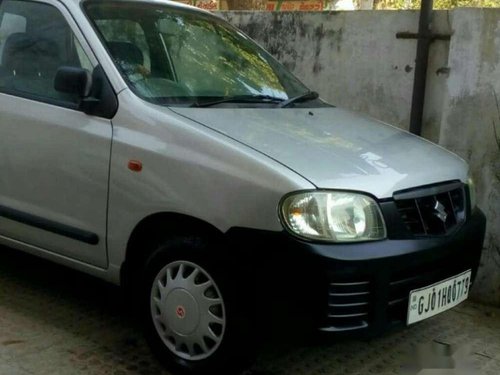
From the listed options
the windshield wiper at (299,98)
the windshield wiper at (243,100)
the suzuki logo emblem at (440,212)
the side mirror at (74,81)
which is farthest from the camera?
the windshield wiper at (299,98)

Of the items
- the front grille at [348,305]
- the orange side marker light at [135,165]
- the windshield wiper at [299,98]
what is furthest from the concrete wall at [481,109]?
the orange side marker light at [135,165]

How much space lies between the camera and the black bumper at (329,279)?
2791mm

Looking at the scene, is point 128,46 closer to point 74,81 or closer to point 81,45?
point 81,45

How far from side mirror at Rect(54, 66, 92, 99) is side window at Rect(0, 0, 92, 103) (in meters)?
0.14

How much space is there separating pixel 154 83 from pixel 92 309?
1470mm

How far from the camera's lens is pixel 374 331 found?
2955 millimetres

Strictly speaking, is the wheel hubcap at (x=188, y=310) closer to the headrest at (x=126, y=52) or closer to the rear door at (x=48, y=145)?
the rear door at (x=48, y=145)

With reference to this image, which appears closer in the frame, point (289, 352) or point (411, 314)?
point (411, 314)

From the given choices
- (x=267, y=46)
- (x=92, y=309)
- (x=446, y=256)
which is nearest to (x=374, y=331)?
(x=446, y=256)

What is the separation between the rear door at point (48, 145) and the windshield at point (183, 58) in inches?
8.8

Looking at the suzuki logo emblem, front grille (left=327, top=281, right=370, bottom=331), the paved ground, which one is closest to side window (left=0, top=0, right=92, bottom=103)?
the paved ground

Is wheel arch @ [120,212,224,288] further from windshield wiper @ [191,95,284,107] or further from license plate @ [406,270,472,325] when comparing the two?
license plate @ [406,270,472,325]

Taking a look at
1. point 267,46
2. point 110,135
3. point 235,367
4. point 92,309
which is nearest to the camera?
point 235,367

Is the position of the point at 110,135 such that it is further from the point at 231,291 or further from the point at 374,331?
the point at 374,331
